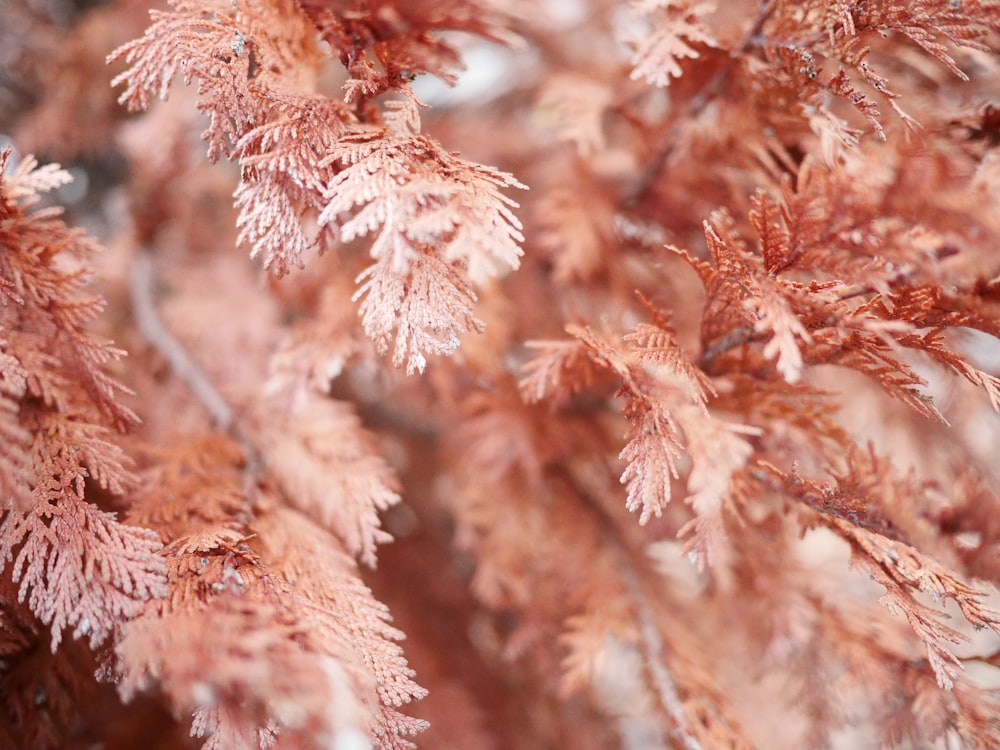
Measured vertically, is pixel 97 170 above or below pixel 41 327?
below

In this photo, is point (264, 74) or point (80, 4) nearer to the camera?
point (264, 74)

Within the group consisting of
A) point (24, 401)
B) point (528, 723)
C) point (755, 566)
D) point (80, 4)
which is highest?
point (80, 4)

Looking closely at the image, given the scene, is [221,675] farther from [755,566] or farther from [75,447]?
[755,566]

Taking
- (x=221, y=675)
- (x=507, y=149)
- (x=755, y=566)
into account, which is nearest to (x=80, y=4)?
(x=507, y=149)

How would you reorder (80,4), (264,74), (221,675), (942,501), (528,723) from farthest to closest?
(80,4) < (528,723) < (942,501) < (264,74) < (221,675)

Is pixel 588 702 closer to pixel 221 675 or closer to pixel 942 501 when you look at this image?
pixel 942 501

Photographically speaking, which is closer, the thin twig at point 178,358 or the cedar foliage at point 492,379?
the cedar foliage at point 492,379

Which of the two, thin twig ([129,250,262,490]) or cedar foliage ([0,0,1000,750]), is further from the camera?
thin twig ([129,250,262,490])

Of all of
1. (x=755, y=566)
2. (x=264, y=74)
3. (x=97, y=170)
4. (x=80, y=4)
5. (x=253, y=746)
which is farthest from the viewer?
(x=97, y=170)
